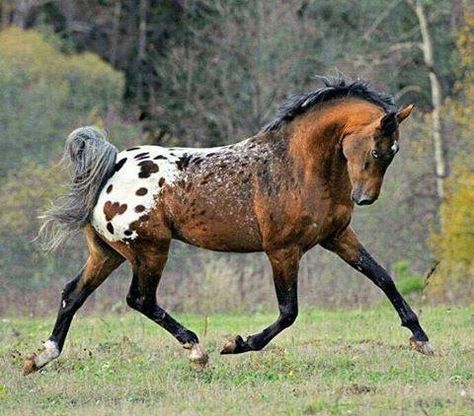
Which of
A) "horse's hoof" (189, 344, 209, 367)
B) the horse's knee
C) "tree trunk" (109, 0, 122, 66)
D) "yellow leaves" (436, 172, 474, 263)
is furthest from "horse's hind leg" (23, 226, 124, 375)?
"tree trunk" (109, 0, 122, 66)

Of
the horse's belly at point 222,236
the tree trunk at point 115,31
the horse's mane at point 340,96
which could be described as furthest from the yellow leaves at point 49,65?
the horse's mane at point 340,96

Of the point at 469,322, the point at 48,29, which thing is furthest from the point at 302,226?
the point at 48,29

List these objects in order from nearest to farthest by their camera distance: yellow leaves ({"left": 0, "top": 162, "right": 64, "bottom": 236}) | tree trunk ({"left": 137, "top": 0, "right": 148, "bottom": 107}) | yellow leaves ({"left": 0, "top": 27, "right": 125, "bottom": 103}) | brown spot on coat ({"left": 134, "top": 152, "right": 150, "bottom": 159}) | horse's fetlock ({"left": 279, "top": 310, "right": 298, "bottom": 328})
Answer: horse's fetlock ({"left": 279, "top": 310, "right": 298, "bottom": 328}) → brown spot on coat ({"left": 134, "top": 152, "right": 150, "bottom": 159}) → yellow leaves ({"left": 0, "top": 162, "right": 64, "bottom": 236}) → yellow leaves ({"left": 0, "top": 27, "right": 125, "bottom": 103}) → tree trunk ({"left": 137, "top": 0, "right": 148, "bottom": 107})

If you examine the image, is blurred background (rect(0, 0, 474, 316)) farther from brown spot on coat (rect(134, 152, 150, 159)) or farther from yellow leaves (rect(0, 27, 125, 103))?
brown spot on coat (rect(134, 152, 150, 159))

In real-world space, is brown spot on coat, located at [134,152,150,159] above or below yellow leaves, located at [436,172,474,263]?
above

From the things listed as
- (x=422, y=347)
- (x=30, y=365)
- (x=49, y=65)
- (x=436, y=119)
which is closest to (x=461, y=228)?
(x=436, y=119)

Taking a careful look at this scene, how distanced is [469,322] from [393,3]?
19.1 meters

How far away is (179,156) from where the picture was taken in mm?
10844

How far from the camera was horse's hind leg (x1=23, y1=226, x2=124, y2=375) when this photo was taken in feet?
34.9

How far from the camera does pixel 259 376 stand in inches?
387

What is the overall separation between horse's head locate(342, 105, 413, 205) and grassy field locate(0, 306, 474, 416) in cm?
136

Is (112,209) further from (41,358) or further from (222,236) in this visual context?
(41,358)

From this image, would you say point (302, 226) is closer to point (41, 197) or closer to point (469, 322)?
point (469, 322)

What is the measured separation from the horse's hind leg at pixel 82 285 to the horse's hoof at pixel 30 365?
0.46ft
